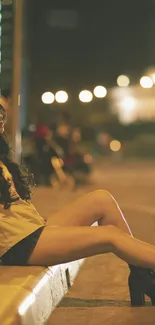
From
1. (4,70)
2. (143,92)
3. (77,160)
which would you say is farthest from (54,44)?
(4,70)

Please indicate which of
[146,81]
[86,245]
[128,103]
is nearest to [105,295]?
[86,245]

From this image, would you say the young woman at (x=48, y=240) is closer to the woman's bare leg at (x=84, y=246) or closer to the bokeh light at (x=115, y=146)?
the woman's bare leg at (x=84, y=246)

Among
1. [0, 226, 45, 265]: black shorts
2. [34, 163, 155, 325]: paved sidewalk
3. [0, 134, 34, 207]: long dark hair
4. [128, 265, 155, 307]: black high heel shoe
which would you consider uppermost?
[0, 134, 34, 207]: long dark hair

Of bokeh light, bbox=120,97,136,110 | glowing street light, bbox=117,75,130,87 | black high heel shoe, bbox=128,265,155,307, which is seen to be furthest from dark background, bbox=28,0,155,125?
black high heel shoe, bbox=128,265,155,307

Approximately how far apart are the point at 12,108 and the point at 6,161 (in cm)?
564

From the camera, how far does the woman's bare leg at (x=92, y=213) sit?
5.95m

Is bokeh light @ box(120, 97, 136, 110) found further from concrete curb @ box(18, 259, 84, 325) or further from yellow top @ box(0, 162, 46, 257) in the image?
yellow top @ box(0, 162, 46, 257)

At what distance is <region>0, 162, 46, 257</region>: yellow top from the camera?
5.29m

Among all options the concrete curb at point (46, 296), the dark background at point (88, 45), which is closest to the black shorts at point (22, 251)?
the concrete curb at point (46, 296)

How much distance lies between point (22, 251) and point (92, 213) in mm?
813

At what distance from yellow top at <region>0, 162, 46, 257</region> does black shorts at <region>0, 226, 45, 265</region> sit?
0.03 meters

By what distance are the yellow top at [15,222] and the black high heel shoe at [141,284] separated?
76 centimetres

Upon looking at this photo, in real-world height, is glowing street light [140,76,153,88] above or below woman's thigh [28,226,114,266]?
below

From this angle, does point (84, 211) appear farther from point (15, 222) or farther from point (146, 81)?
point (146, 81)
